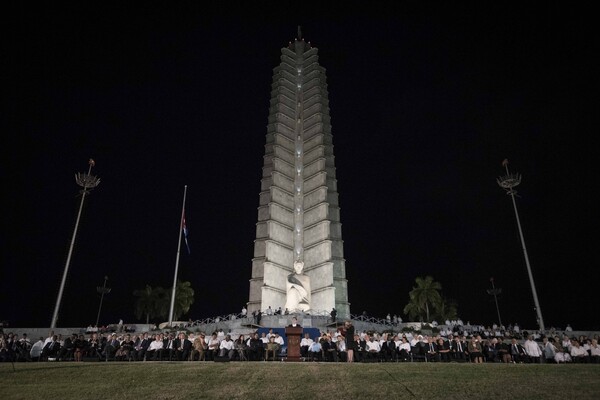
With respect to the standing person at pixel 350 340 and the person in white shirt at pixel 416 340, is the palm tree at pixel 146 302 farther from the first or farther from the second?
the standing person at pixel 350 340

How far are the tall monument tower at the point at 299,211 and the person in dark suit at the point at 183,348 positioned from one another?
20.7 metres

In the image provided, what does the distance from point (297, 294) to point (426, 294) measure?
76.3 feet

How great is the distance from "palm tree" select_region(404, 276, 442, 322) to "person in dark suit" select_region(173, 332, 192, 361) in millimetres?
42204

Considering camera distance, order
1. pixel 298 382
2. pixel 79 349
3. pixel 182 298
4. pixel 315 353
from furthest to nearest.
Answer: pixel 182 298 < pixel 79 349 < pixel 315 353 < pixel 298 382

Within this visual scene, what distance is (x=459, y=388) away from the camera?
899 cm

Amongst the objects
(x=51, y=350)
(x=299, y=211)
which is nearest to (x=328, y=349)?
(x=51, y=350)

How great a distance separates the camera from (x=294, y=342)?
1485cm

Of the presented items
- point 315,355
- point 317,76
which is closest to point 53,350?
point 315,355

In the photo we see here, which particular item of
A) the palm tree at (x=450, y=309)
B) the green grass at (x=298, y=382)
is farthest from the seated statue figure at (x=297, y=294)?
the palm tree at (x=450, y=309)

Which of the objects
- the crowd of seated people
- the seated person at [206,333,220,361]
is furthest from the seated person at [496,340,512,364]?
the seated person at [206,333,220,361]

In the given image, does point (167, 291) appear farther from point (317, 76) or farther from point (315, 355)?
point (315, 355)

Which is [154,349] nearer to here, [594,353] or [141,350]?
[141,350]

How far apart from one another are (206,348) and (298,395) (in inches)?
340

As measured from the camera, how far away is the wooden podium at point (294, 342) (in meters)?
14.7
